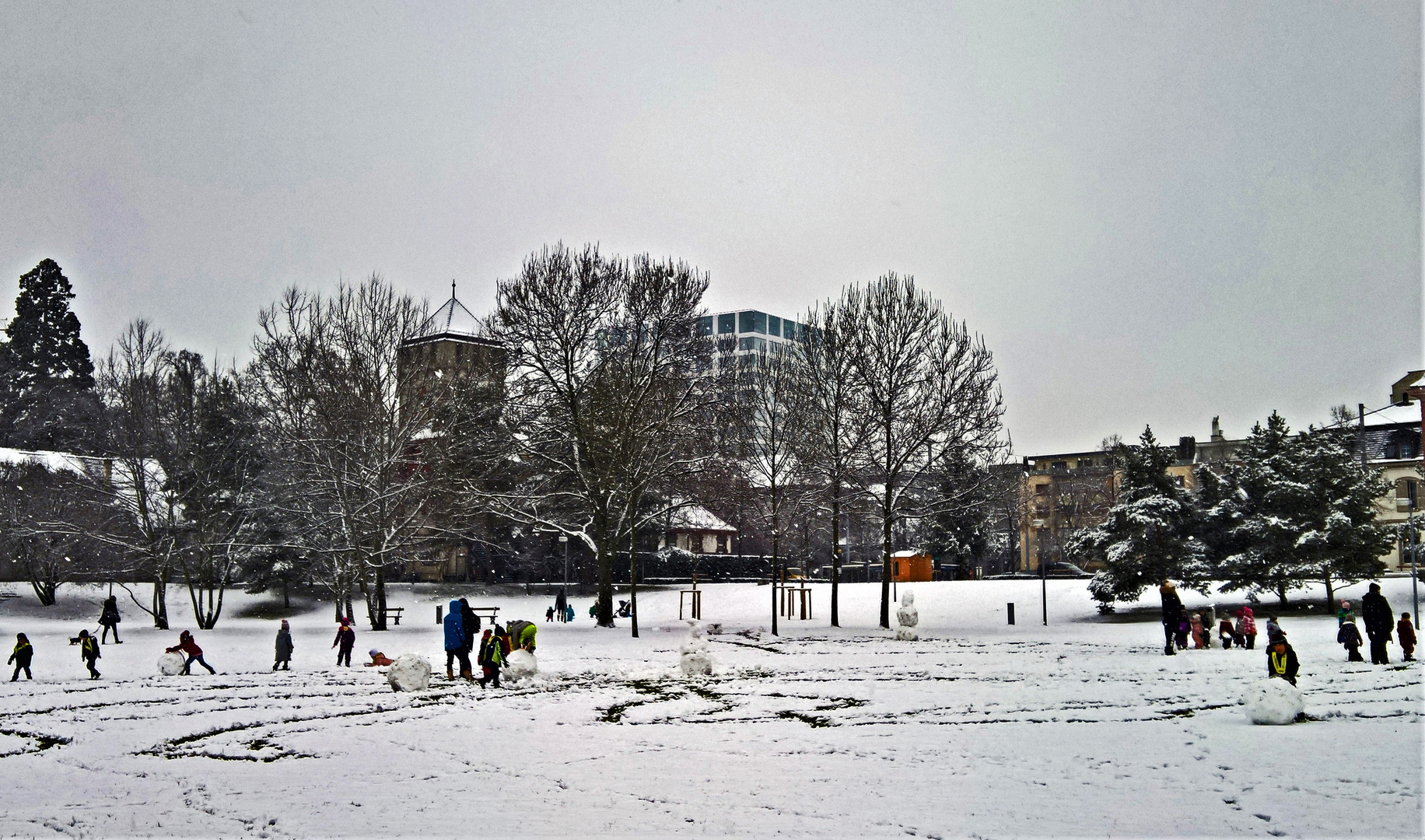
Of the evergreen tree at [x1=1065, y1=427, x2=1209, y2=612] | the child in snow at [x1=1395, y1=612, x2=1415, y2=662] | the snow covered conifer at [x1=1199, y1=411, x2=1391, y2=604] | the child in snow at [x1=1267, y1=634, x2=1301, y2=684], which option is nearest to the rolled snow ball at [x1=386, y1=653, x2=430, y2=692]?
the child in snow at [x1=1267, y1=634, x2=1301, y2=684]

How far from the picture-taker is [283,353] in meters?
38.8

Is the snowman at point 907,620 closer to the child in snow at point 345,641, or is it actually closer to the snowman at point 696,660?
the snowman at point 696,660

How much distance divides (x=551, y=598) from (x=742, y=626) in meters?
16.5

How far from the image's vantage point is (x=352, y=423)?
120 ft

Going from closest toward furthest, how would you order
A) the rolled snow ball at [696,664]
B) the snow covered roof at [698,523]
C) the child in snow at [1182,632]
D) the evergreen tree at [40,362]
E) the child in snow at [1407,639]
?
the child in snow at [1407,639], the rolled snow ball at [696,664], the child in snow at [1182,632], the snow covered roof at [698,523], the evergreen tree at [40,362]

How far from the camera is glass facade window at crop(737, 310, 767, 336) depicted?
486 ft

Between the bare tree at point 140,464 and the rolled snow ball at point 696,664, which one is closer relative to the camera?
the rolled snow ball at point 696,664

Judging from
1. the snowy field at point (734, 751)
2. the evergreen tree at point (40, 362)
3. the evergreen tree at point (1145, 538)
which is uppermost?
the evergreen tree at point (40, 362)

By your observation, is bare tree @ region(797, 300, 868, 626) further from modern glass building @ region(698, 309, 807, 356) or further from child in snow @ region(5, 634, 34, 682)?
modern glass building @ region(698, 309, 807, 356)

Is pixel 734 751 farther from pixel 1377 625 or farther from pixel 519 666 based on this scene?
pixel 1377 625

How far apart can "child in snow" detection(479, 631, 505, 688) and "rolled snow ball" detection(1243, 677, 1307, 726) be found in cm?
1314

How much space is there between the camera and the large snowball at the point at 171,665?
23328mm

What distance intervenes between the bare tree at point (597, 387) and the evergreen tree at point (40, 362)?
39.3 meters

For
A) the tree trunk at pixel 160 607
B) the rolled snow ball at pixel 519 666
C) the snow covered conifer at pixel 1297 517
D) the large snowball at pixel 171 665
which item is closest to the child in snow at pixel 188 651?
the large snowball at pixel 171 665
